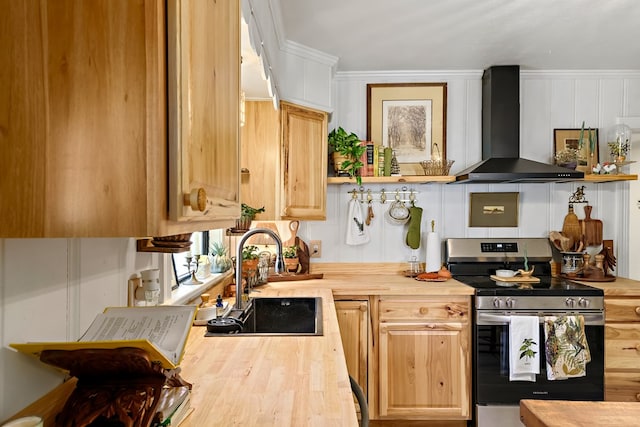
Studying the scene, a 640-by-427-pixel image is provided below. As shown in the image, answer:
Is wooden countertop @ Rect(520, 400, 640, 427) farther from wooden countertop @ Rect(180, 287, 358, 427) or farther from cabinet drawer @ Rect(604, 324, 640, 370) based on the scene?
cabinet drawer @ Rect(604, 324, 640, 370)

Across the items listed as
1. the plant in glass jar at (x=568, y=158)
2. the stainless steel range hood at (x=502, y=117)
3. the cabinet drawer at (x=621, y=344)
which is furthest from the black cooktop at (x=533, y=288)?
the plant in glass jar at (x=568, y=158)

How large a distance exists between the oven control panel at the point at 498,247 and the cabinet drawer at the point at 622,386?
979mm

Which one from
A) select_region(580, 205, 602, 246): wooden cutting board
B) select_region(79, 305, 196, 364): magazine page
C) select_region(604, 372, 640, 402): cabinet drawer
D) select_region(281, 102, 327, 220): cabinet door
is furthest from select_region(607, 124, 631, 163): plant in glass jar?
select_region(79, 305, 196, 364): magazine page

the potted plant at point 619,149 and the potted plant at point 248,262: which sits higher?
the potted plant at point 619,149

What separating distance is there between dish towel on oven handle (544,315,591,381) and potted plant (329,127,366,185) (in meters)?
1.49

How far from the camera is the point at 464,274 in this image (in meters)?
3.18

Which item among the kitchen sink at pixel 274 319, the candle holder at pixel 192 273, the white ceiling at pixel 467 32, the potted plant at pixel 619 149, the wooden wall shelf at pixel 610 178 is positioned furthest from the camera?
the potted plant at pixel 619 149

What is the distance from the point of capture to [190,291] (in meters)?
1.85

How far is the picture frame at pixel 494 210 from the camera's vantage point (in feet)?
10.7

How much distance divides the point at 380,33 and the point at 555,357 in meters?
2.17

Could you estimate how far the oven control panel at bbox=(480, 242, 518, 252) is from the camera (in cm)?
321

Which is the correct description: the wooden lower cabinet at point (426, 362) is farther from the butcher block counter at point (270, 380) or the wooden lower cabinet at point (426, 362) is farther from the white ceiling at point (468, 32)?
the white ceiling at point (468, 32)

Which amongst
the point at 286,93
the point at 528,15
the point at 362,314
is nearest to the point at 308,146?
the point at 286,93

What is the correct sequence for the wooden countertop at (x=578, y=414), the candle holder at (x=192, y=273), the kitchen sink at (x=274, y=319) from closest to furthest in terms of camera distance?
the wooden countertop at (x=578, y=414), the kitchen sink at (x=274, y=319), the candle holder at (x=192, y=273)
